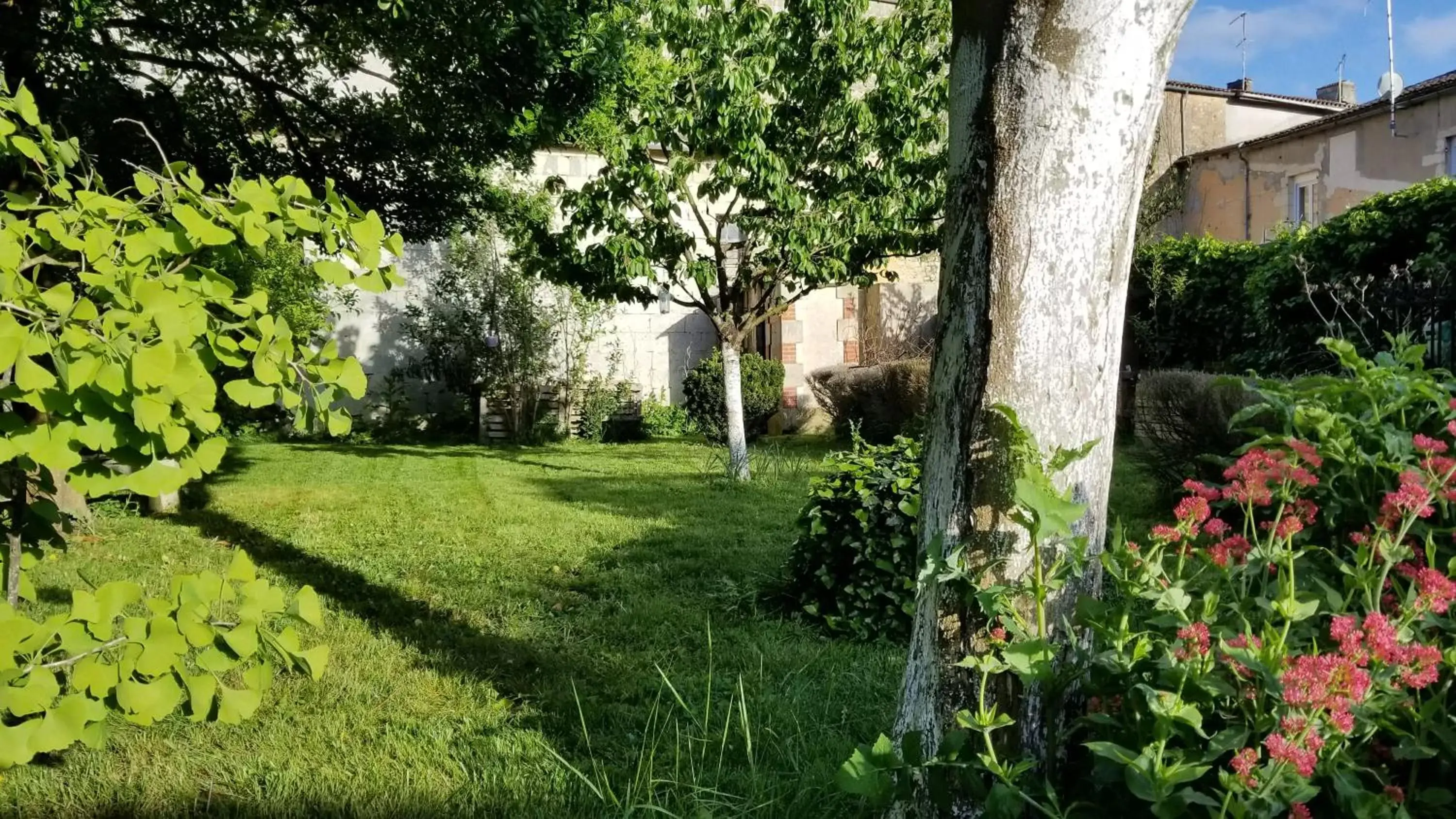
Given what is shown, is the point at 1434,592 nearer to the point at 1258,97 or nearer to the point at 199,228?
the point at 199,228

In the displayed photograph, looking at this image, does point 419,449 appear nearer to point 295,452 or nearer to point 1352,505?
point 295,452

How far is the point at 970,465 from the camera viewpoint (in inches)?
73.1

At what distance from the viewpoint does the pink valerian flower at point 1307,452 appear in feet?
5.38

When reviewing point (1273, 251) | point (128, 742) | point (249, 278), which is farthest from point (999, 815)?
point (1273, 251)

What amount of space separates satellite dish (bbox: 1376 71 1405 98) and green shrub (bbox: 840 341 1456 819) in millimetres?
13768

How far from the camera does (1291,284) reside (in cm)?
940

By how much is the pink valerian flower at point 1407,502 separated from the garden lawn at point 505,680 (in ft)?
4.57

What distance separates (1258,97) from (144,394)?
21030mm

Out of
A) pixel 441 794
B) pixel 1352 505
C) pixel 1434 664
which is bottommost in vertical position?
pixel 441 794

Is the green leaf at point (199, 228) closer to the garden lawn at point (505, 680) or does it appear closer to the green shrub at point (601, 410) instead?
the garden lawn at point (505, 680)

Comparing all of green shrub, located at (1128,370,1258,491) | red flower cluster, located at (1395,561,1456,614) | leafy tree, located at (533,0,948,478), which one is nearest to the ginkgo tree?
red flower cluster, located at (1395,561,1456,614)

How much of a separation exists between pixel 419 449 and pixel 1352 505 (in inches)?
467

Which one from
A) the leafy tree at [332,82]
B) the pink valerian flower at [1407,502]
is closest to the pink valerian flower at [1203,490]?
the pink valerian flower at [1407,502]

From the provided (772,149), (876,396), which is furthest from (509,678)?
(876,396)
